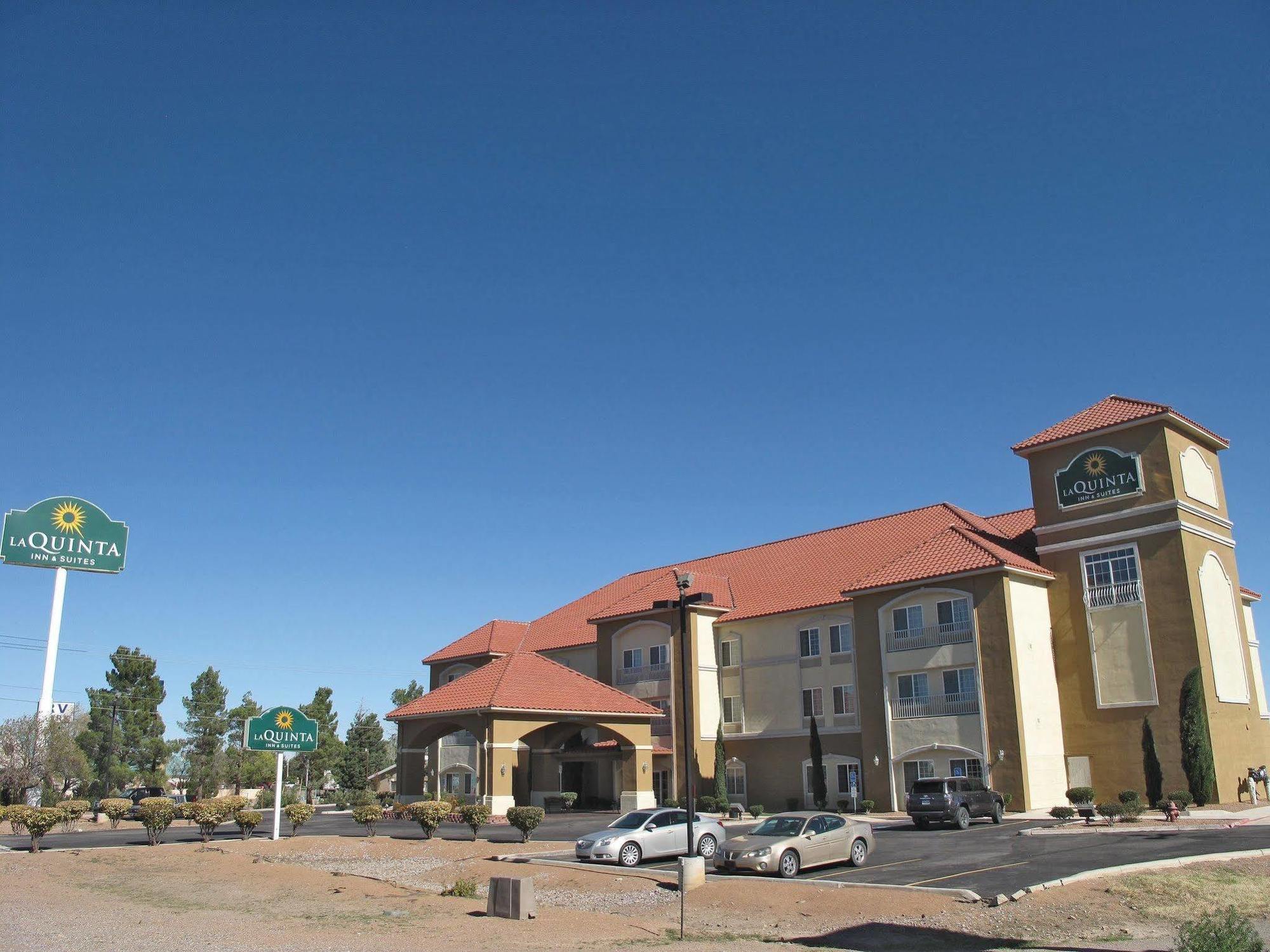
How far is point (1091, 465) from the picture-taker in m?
41.7

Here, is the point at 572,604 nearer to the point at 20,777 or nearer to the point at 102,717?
the point at 20,777

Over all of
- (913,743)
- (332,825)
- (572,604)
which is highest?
(572,604)

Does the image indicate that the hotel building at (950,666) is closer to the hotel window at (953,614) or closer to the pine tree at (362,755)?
the hotel window at (953,614)

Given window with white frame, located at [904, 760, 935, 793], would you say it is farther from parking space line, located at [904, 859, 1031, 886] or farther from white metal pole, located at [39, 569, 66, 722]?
white metal pole, located at [39, 569, 66, 722]

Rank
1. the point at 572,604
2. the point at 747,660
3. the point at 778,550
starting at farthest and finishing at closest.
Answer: the point at 572,604
the point at 778,550
the point at 747,660

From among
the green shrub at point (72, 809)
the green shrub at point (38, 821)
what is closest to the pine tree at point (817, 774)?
the green shrub at point (72, 809)

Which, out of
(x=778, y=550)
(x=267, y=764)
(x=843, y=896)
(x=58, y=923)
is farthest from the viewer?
(x=267, y=764)

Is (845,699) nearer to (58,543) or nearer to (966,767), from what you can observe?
(966,767)

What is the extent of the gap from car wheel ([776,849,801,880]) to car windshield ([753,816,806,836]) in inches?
23.9

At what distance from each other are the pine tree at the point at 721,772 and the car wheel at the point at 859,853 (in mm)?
21508

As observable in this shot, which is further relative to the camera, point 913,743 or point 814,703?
point 814,703

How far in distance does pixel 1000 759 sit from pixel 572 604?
104ft

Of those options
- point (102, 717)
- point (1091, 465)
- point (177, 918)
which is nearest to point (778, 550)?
point (1091, 465)

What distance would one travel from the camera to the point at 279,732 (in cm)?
3431
